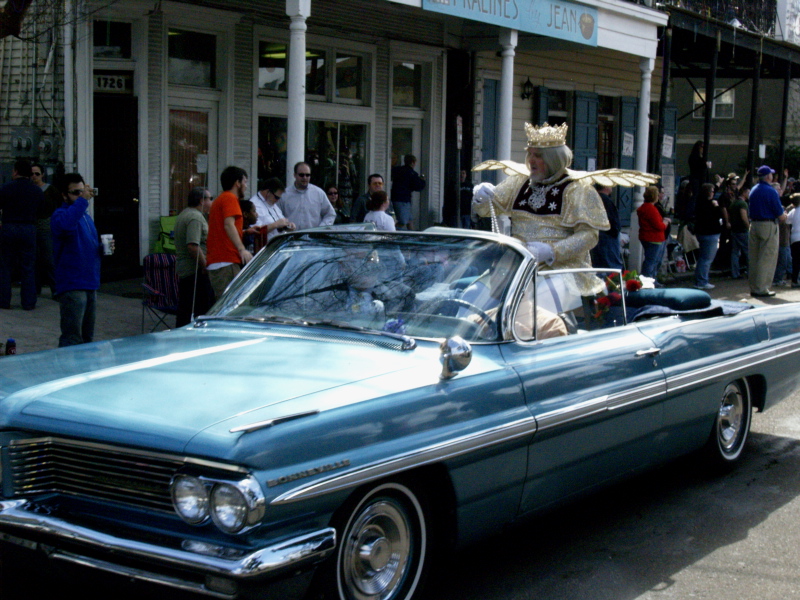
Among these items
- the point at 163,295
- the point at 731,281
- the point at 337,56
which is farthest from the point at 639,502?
the point at 731,281

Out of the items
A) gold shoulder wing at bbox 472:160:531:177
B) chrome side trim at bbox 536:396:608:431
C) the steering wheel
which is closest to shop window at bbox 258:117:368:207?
gold shoulder wing at bbox 472:160:531:177

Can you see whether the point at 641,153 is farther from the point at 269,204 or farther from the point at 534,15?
the point at 269,204

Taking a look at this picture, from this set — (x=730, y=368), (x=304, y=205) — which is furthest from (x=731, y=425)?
(x=304, y=205)

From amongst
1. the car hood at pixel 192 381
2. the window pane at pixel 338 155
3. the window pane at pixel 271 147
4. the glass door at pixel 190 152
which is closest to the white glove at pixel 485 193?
the car hood at pixel 192 381

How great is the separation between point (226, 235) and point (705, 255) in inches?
368

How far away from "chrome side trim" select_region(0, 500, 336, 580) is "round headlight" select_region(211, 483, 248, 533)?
97 mm

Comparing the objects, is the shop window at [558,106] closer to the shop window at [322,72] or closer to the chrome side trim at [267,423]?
the shop window at [322,72]

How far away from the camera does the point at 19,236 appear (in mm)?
10586

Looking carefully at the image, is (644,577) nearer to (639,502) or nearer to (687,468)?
(639,502)

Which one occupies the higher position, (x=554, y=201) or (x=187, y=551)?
(x=554, y=201)

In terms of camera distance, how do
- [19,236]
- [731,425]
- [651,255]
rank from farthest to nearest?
[651,255]
[19,236]
[731,425]

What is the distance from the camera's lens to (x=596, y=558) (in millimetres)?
4559

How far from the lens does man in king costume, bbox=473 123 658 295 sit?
6238 mm

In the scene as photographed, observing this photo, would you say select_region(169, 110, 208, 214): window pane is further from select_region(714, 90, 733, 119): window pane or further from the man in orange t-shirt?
select_region(714, 90, 733, 119): window pane
